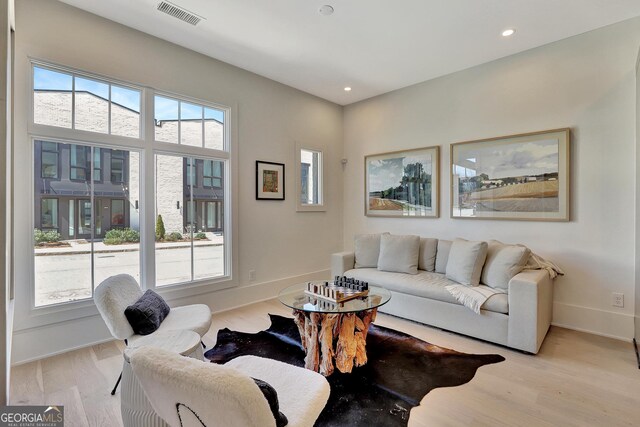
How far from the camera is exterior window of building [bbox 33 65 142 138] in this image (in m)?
2.56

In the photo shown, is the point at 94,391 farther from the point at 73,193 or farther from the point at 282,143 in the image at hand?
the point at 282,143

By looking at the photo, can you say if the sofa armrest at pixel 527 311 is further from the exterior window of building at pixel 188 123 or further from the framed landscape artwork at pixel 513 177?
the exterior window of building at pixel 188 123

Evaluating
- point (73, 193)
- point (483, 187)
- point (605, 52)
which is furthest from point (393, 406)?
point (605, 52)

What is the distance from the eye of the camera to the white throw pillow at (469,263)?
3.01 m

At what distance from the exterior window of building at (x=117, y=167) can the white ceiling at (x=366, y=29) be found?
1.26 meters

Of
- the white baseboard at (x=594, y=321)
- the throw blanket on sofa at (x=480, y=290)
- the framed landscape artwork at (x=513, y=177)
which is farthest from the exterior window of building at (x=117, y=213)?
the white baseboard at (x=594, y=321)

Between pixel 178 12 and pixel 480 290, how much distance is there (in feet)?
12.4

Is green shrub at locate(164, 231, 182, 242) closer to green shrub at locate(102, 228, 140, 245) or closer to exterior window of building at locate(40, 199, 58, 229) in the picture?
green shrub at locate(102, 228, 140, 245)

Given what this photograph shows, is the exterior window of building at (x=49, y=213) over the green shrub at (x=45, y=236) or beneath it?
over

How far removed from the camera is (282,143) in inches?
171

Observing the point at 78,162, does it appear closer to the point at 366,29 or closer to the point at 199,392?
the point at 199,392

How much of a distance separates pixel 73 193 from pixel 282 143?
249cm

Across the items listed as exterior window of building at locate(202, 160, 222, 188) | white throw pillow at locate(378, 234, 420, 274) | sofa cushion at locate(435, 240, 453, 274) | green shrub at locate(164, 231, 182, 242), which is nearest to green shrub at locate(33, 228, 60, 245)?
green shrub at locate(164, 231, 182, 242)

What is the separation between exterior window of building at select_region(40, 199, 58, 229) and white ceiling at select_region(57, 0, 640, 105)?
1757 mm
